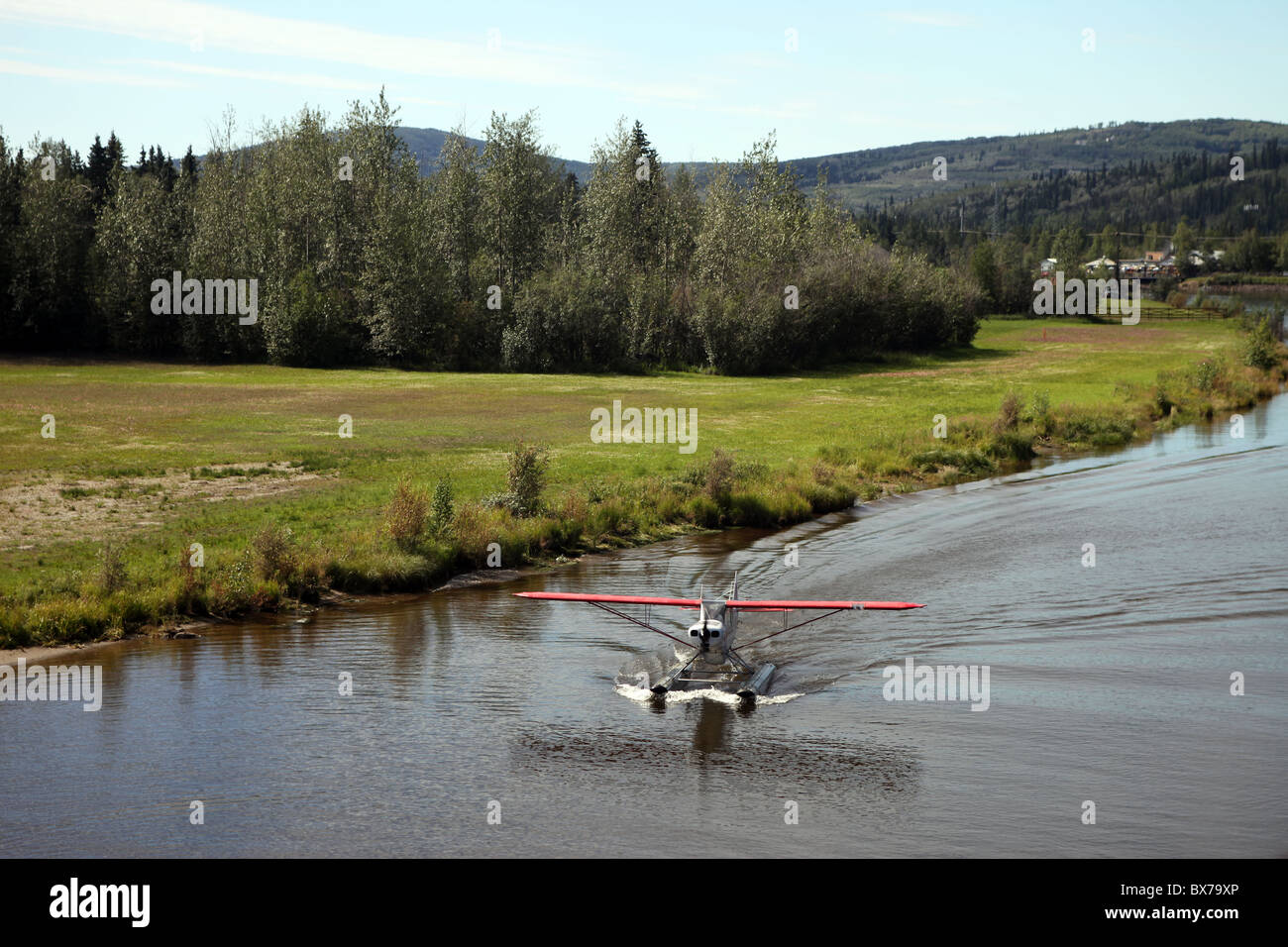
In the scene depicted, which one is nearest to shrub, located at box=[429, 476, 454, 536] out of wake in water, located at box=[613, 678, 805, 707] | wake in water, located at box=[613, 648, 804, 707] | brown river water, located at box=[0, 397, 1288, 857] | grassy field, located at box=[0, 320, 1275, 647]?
grassy field, located at box=[0, 320, 1275, 647]

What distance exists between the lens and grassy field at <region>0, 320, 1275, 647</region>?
1133 inches

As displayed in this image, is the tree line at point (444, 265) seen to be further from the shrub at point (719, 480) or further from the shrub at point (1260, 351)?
the shrub at point (719, 480)

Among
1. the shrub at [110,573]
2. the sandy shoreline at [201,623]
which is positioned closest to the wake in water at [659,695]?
the sandy shoreline at [201,623]

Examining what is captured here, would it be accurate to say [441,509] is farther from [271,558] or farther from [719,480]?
[719,480]

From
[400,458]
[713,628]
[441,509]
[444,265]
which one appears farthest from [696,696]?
[444,265]

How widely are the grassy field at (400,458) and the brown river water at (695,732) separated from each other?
2.15m

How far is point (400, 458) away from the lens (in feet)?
152

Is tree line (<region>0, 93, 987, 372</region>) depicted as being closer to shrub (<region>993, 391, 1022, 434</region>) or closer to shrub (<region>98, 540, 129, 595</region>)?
shrub (<region>993, 391, 1022, 434</region>)

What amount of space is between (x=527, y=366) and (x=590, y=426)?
32.7 metres

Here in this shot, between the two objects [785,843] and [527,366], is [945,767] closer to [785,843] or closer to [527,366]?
[785,843]

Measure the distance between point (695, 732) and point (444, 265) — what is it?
78.7 meters
